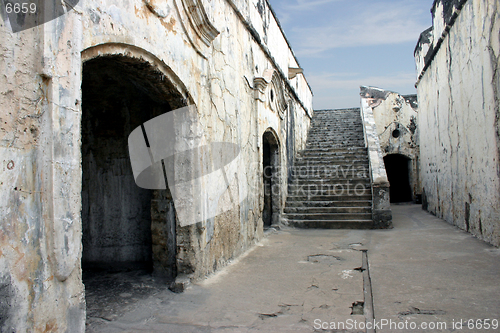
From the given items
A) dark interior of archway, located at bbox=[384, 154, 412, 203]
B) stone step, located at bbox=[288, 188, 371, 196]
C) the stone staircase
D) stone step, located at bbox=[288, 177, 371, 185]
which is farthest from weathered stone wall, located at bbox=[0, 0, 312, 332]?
dark interior of archway, located at bbox=[384, 154, 412, 203]

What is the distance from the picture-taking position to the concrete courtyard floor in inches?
106

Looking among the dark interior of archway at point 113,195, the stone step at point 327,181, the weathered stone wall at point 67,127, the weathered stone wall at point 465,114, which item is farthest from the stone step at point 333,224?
the dark interior of archway at point 113,195

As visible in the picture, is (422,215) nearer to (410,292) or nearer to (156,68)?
(410,292)

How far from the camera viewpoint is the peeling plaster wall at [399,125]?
14.4 metres

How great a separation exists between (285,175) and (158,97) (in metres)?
5.36

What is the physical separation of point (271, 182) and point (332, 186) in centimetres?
172

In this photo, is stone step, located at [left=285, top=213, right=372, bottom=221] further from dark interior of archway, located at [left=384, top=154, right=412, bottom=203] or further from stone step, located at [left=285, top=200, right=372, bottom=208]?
dark interior of archway, located at [left=384, top=154, right=412, bottom=203]

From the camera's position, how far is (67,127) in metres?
2.01

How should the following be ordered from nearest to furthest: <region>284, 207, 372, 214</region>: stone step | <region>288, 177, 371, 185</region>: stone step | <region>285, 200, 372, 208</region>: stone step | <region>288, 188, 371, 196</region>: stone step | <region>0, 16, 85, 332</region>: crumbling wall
→ <region>0, 16, 85, 332</region>: crumbling wall → <region>284, 207, 372, 214</region>: stone step → <region>285, 200, 372, 208</region>: stone step → <region>288, 188, 371, 196</region>: stone step → <region>288, 177, 371, 185</region>: stone step

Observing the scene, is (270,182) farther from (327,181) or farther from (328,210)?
(327,181)

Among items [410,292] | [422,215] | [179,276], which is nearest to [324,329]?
[410,292]

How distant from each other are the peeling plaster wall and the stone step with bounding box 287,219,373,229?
26.5 feet

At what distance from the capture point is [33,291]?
1821 mm

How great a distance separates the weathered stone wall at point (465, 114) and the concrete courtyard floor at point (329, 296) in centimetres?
112
